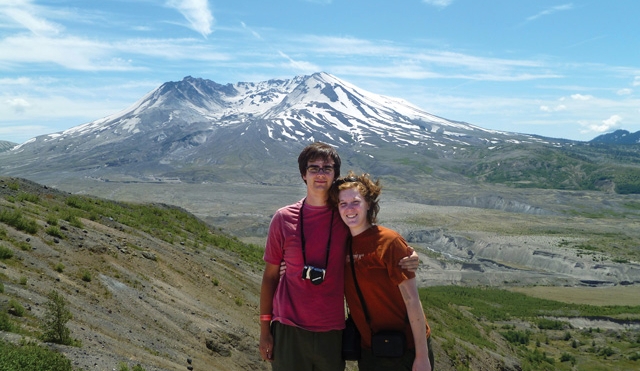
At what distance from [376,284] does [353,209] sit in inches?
24.4

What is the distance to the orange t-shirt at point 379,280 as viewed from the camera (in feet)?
12.4

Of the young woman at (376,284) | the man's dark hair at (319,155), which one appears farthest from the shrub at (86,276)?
the young woman at (376,284)

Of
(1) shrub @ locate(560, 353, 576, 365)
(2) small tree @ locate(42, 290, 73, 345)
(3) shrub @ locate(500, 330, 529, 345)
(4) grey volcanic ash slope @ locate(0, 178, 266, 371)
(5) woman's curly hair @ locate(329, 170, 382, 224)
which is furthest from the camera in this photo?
(3) shrub @ locate(500, 330, 529, 345)

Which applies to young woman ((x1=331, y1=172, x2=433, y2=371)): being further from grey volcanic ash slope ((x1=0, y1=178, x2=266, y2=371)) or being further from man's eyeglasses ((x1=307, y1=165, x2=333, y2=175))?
grey volcanic ash slope ((x1=0, y1=178, x2=266, y2=371))

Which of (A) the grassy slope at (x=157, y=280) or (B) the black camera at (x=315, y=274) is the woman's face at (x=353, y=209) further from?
(A) the grassy slope at (x=157, y=280)

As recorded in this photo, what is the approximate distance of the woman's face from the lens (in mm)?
3891

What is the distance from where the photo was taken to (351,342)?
13.4ft

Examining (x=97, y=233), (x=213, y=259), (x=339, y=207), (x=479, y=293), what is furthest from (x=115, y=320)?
(x=479, y=293)

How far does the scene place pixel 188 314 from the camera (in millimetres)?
10500

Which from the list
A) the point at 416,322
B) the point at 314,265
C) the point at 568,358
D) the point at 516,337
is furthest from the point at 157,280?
the point at 516,337

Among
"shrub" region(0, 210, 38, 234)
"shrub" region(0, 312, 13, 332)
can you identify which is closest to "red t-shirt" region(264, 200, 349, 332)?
"shrub" region(0, 312, 13, 332)

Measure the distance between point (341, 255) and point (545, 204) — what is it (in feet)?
385

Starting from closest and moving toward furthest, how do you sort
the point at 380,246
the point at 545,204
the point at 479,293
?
the point at 380,246 → the point at 479,293 → the point at 545,204

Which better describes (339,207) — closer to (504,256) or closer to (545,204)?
(504,256)
